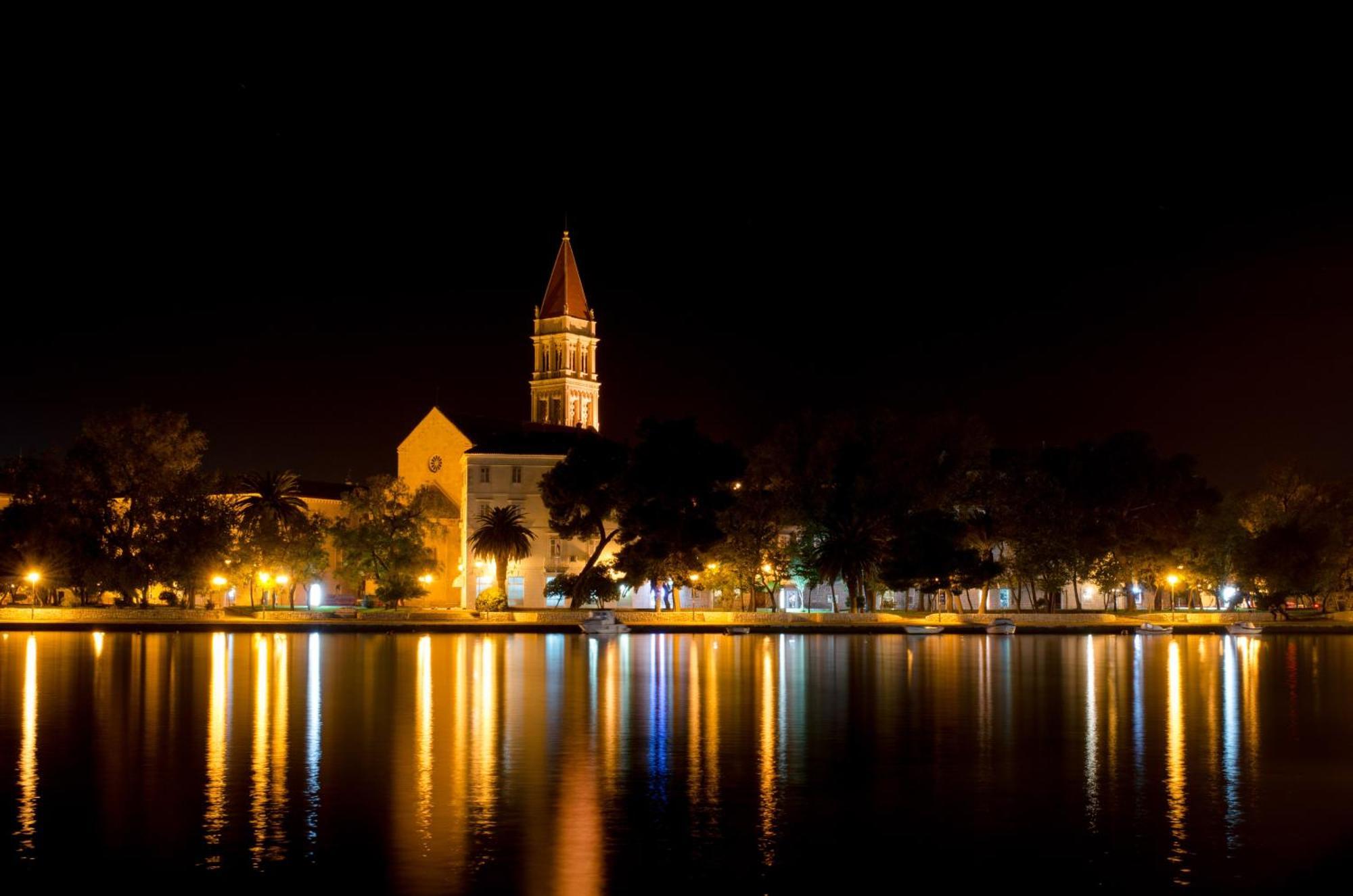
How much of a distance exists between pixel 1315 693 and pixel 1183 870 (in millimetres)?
25461

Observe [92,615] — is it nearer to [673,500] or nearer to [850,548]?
[673,500]

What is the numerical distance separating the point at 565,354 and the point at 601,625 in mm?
61371

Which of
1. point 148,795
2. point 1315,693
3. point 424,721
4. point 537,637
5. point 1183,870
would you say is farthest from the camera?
point 537,637

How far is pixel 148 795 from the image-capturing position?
67.7ft

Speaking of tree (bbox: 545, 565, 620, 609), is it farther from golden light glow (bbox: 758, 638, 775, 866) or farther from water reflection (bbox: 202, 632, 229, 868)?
water reflection (bbox: 202, 632, 229, 868)

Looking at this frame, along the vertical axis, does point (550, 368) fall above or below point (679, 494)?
above

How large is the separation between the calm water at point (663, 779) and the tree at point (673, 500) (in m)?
38.1

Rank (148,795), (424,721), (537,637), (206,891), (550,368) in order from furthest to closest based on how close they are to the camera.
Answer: (550,368)
(537,637)
(424,721)
(148,795)
(206,891)

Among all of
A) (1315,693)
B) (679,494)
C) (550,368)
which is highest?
(550,368)

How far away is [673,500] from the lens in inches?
3248

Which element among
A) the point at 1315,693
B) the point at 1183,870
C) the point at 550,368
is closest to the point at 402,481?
the point at 550,368

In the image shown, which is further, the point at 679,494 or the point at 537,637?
the point at 679,494

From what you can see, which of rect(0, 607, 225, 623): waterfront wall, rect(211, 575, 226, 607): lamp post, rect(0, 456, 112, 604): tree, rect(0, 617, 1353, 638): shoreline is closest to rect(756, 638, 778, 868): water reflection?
rect(0, 617, 1353, 638): shoreline

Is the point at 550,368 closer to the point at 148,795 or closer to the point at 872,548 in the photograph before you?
the point at 872,548
